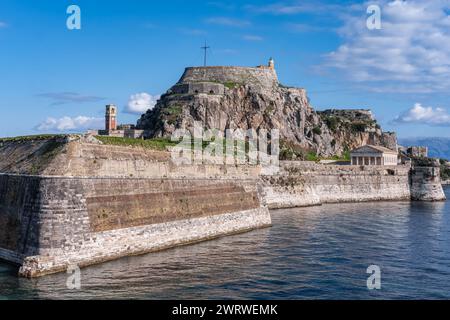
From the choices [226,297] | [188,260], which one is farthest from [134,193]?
[226,297]

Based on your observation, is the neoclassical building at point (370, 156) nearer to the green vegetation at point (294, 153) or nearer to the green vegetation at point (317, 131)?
the green vegetation at point (294, 153)

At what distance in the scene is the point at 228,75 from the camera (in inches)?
3871

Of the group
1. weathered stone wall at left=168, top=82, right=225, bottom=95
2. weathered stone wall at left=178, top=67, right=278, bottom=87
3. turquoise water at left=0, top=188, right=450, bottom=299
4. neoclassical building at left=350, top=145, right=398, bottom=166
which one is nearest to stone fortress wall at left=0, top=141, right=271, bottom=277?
turquoise water at left=0, top=188, right=450, bottom=299

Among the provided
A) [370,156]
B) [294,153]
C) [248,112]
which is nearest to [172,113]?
[248,112]

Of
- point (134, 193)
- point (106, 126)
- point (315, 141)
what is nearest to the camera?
point (134, 193)

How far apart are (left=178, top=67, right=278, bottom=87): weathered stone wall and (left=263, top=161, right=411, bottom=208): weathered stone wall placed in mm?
29200

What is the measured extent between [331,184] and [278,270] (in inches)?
1941

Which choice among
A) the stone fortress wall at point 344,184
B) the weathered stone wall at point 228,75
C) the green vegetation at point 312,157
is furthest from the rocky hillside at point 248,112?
the stone fortress wall at point 344,184

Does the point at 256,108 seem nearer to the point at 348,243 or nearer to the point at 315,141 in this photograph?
the point at 315,141

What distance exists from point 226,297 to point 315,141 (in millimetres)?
84515

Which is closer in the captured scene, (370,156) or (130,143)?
(130,143)

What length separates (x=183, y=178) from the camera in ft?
130

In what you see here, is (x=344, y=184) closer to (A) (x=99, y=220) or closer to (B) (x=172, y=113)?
(B) (x=172, y=113)

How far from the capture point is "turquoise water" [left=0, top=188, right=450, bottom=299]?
24.8 m
